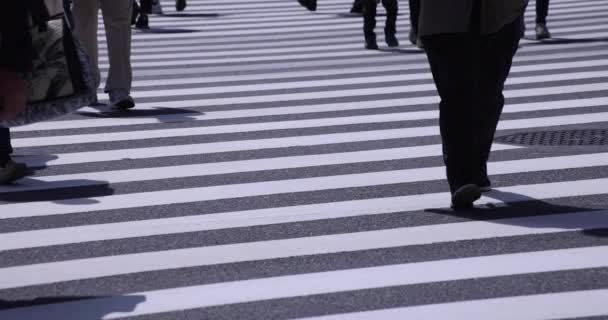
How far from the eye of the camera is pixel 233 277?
19.9 ft

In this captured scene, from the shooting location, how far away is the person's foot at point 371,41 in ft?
51.1

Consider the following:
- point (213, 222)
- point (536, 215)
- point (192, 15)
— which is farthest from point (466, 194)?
point (192, 15)

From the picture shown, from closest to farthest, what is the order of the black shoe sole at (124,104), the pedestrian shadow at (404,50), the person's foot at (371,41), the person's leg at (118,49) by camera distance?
the person's leg at (118,49)
the black shoe sole at (124,104)
the pedestrian shadow at (404,50)
the person's foot at (371,41)

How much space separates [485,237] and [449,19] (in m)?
1.19

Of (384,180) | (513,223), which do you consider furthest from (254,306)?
(384,180)

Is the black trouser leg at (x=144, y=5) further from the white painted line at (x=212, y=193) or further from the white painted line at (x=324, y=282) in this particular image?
the white painted line at (x=324, y=282)

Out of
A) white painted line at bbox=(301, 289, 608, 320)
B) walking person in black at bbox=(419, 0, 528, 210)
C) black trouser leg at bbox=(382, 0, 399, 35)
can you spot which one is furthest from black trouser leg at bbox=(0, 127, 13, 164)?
black trouser leg at bbox=(382, 0, 399, 35)

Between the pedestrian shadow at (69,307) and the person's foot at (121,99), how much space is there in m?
5.69

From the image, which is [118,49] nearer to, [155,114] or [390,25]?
[155,114]

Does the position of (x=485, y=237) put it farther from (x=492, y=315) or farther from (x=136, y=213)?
(x=136, y=213)

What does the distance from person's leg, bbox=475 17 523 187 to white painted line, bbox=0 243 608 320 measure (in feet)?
4.29

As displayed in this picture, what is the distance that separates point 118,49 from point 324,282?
5.95 metres

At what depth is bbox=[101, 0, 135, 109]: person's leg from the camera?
37.3ft

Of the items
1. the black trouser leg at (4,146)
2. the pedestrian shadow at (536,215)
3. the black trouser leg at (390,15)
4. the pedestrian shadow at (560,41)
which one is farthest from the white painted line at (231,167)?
the pedestrian shadow at (560,41)
